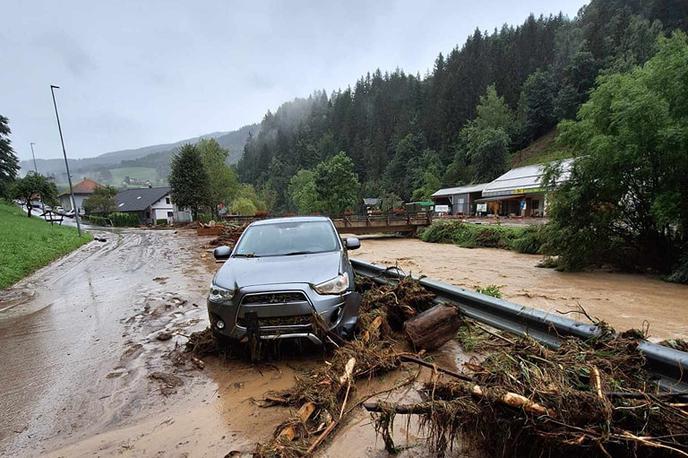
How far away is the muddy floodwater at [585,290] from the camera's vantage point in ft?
20.8

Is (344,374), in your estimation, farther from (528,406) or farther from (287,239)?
(287,239)

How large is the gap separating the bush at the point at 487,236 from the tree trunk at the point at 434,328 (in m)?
10.2

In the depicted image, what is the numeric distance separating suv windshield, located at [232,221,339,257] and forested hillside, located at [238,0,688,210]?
5687cm

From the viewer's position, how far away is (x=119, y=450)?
105 inches

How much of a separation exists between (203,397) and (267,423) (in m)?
0.90

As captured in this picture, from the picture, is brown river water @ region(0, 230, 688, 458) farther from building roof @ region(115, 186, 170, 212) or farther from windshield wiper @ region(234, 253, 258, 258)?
building roof @ region(115, 186, 170, 212)

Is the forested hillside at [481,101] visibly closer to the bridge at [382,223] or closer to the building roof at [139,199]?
the building roof at [139,199]

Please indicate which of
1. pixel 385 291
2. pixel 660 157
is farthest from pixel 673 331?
pixel 660 157

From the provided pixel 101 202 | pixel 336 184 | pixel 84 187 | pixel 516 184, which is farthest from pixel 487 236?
pixel 84 187

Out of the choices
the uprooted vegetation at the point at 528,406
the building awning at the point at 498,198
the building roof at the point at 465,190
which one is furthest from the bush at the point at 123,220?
the uprooted vegetation at the point at 528,406

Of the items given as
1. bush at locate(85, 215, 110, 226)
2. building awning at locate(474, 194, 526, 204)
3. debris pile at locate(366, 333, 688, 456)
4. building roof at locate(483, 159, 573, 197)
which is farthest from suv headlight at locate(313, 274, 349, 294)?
bush at locate(85, 215, 110, 226)

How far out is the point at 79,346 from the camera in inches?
199

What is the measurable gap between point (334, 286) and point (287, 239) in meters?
1.62

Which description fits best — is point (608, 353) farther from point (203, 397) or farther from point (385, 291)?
point (203, 397)
